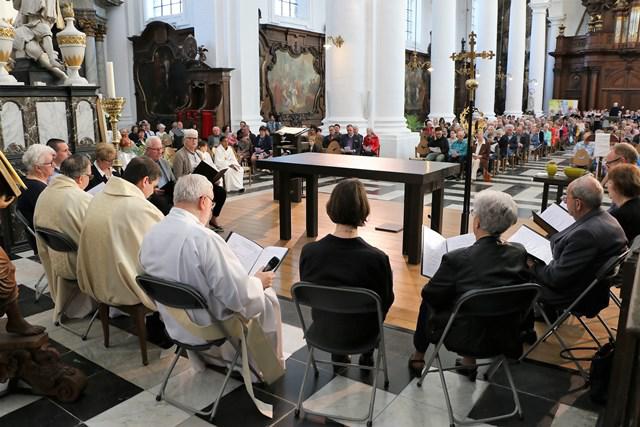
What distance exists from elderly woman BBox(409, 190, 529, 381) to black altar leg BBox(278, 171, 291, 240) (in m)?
3.83

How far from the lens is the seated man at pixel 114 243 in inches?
139

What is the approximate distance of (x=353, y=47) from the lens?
1348 cm

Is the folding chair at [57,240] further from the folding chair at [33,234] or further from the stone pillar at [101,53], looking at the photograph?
the stone pillar at [101,53]

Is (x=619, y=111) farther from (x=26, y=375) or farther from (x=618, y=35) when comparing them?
(x=26, y=375)

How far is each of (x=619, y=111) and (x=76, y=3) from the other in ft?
71.2

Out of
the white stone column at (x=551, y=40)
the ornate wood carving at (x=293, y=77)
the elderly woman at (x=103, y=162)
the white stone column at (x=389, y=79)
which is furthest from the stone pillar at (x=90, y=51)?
the white stone column at (x=551, y=40)

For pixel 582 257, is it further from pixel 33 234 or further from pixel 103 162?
pixel 103 162

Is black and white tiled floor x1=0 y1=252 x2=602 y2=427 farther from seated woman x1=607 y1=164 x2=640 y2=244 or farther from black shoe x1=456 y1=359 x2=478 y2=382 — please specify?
seated woman x1=607 y1=164 x2=640 y2=244

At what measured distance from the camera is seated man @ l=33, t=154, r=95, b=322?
12.9ft

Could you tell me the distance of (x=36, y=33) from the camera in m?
7.74

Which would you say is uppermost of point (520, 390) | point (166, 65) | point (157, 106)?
point (166, 65)

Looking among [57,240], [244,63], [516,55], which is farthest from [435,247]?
[516,55]

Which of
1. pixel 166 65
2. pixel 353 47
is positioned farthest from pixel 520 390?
pixel 166 65

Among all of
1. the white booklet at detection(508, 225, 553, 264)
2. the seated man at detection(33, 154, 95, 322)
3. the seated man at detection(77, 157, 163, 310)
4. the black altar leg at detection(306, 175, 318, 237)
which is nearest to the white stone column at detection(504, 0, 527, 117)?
the black altar leg at detection(306, 175, 318, 237)
